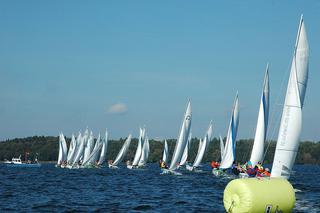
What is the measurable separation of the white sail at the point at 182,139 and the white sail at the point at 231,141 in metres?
8.03

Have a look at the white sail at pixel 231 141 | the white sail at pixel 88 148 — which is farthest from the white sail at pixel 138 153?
the white sail at pixel 231 141

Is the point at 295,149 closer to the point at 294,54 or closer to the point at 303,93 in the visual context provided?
the point at 303,93

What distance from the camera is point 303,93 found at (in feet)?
132

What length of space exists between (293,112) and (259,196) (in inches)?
631

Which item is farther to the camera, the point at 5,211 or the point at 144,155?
the point at 144,155

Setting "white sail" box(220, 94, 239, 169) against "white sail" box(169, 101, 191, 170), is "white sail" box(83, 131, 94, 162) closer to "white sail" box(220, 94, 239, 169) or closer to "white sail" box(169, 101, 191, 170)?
"white sail" box(169, 101, 191, 170)

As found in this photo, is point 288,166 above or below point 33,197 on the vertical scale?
above

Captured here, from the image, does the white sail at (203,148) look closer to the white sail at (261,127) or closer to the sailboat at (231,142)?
the sailboat at (231,142)

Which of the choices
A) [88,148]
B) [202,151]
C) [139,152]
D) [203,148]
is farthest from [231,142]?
[88,148]

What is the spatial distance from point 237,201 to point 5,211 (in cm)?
1403

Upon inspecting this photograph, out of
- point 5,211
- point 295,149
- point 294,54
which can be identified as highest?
point 294,54

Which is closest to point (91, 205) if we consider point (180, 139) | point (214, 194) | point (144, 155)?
point (214, 194)

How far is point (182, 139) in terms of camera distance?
7775 cm

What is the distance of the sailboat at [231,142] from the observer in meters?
69.8
